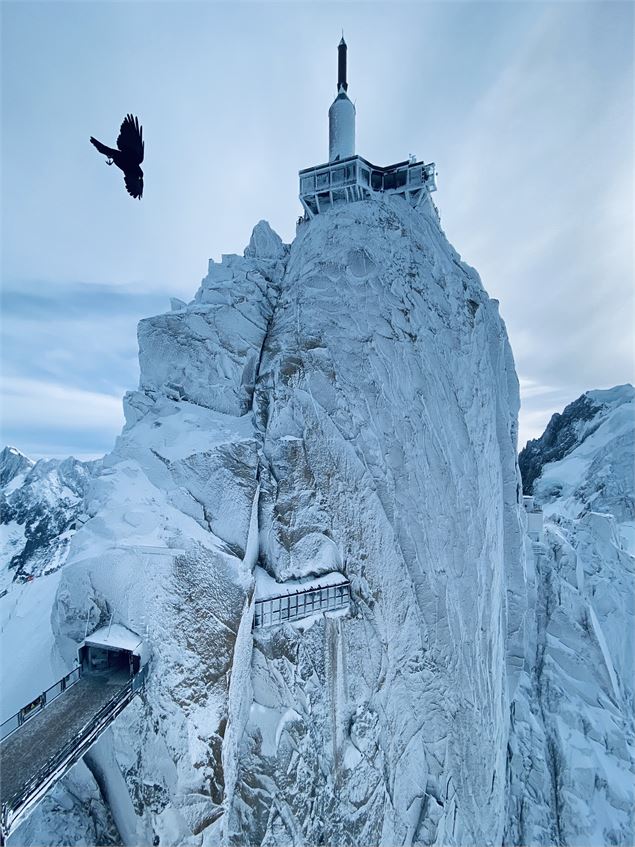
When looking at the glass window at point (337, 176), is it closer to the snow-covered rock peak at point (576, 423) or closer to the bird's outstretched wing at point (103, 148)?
the bird's outstretched wing at point (103, 148)

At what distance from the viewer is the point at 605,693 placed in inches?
1109

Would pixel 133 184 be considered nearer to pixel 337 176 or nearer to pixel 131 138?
Result: pixel 131 138

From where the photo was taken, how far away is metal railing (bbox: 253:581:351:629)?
1772cm

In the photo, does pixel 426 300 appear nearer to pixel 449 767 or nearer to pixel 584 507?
pixel 449 767

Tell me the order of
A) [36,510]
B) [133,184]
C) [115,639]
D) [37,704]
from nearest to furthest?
[133,184], [37,704], [115,639], [36,510]

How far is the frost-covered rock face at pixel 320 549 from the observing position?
48.0 ft

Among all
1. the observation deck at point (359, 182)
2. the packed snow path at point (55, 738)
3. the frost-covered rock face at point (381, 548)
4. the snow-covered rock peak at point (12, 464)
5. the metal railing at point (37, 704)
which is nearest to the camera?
the packed snow path at point (55, 738)

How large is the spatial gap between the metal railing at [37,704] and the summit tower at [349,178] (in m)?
31.6

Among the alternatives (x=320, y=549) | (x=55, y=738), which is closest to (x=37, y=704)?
(x=55, y=738)

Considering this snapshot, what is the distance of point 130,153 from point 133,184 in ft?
2.56

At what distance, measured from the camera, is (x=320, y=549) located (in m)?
19.9

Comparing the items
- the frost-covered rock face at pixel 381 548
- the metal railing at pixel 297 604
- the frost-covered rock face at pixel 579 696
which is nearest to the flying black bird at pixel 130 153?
the frost-covered rock face at pixel 381 548

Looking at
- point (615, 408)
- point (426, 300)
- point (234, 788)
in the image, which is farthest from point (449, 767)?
point (615, 408)

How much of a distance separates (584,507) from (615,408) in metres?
18.3
